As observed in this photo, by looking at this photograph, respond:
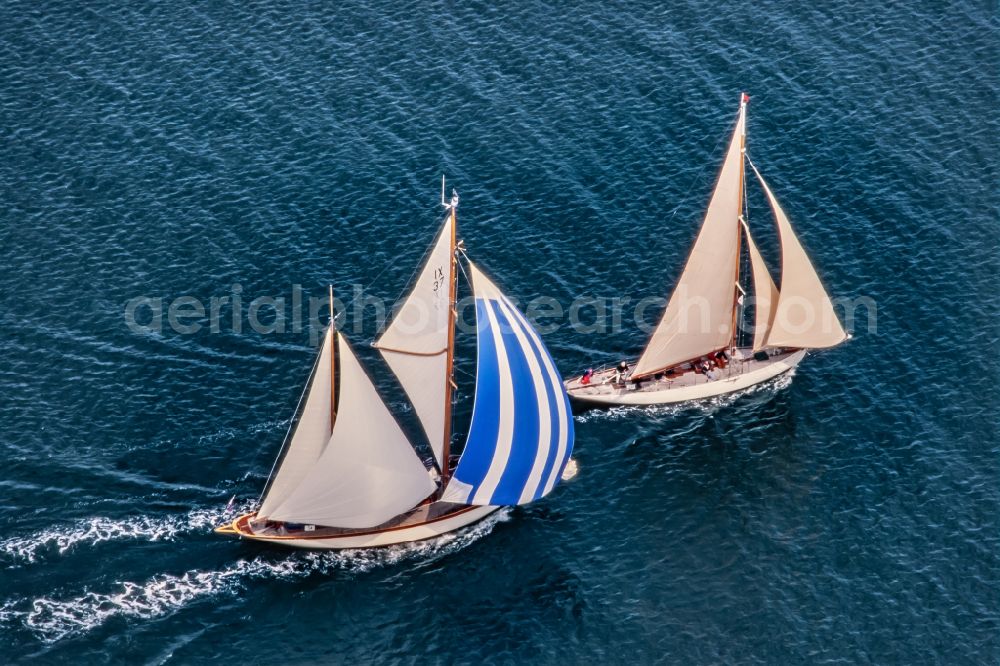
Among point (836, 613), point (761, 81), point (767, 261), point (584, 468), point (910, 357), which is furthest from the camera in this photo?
point (761, 81)

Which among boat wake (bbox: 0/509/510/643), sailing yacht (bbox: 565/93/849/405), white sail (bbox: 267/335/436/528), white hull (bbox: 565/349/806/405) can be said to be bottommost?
boat wake (bbox: 0/509/510/643)

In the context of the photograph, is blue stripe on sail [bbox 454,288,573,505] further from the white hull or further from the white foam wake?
the white foam wake

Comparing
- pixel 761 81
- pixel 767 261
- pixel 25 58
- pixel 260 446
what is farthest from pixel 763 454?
pixel 25 58

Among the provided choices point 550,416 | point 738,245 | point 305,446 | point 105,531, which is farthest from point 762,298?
point 105,531

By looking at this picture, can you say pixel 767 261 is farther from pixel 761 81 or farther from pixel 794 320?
pixel 761 81

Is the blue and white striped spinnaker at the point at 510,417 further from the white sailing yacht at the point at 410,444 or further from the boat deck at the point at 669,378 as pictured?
the boat deck at the point at 669,378

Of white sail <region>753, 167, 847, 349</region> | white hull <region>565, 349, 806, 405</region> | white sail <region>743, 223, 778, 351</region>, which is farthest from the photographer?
white sail <region>743, 223, 778, 351</region>

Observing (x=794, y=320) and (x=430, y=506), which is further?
(x=794, y=320)

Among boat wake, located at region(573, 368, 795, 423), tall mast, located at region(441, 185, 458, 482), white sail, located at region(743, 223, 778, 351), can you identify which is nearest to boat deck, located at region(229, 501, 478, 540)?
tall mast, located at region(441, 185, 458, 482)
